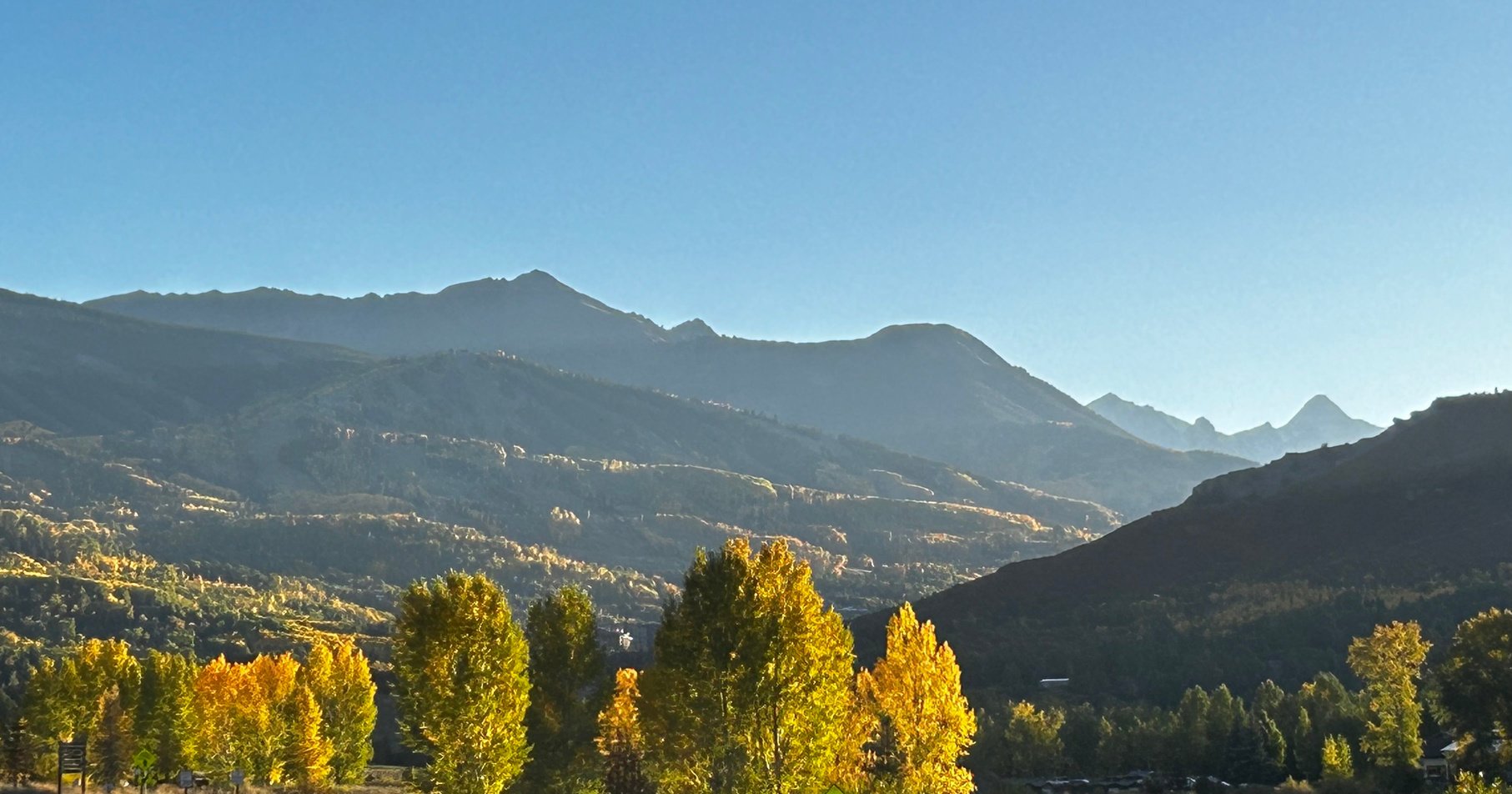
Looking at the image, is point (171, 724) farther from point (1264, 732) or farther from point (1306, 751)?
point (1306, 751)

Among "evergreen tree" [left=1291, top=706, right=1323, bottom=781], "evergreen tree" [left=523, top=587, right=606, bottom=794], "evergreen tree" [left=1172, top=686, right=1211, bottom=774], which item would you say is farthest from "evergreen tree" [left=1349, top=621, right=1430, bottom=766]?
"evergreen tree" [left=523, top=587, right=606, bottom=794]

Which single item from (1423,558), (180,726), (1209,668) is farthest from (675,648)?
(1423,558)

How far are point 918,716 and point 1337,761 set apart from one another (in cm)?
3230

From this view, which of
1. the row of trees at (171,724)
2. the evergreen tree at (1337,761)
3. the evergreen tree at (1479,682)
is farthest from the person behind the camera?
the row of trees at (171,724)

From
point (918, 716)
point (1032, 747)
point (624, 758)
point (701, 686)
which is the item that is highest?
point (701, 686)

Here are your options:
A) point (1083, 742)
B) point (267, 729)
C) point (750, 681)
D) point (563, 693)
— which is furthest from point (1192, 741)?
point (267, 729)

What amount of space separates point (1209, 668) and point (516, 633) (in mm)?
92296

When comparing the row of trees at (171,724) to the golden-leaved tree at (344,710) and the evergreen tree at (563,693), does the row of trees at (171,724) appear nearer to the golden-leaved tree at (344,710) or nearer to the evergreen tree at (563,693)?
the golden-leaved tree at (344,710)

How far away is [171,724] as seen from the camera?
3691 inches

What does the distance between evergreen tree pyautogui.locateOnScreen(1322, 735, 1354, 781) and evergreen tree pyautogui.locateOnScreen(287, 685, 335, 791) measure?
6243 centimetres

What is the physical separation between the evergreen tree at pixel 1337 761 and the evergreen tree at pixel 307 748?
62.4 metres

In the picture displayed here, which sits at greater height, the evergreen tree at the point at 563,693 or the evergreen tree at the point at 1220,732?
the evergreen tree at the point at 563,693

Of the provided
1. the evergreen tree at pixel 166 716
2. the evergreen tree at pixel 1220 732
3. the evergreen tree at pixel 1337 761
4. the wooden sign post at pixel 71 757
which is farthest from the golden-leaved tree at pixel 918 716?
the evergreen tree at pixel 166 716

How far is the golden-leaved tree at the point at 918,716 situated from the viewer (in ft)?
209
